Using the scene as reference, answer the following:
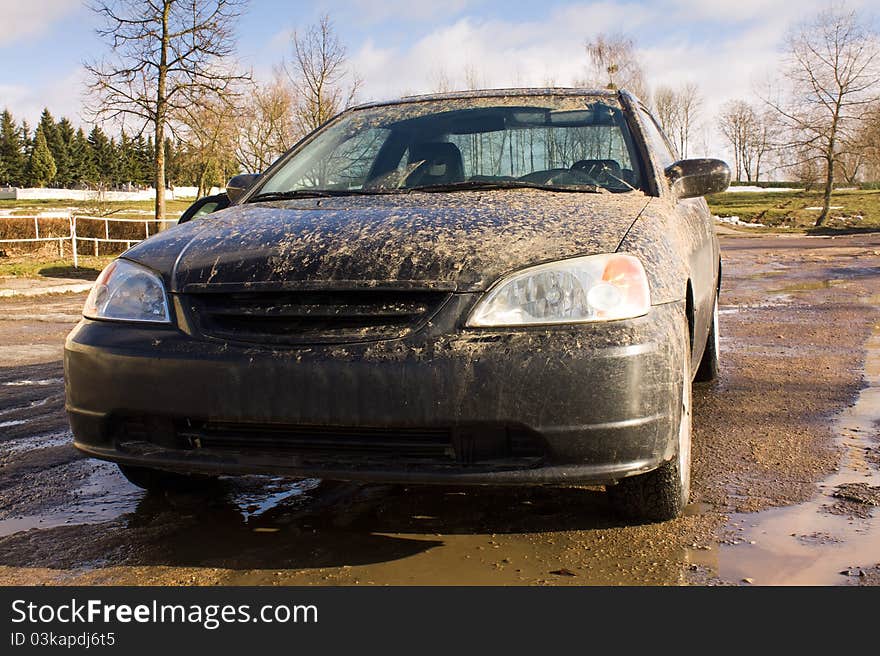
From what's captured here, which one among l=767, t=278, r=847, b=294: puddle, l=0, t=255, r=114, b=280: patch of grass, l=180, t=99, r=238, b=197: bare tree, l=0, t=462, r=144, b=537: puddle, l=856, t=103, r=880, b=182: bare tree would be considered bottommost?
l=0, t=462, r=144, b=537: puddle

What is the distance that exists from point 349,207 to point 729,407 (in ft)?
8.49

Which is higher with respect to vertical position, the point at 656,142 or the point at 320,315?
the point at 656,142

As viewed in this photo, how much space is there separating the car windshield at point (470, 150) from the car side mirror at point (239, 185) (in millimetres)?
103

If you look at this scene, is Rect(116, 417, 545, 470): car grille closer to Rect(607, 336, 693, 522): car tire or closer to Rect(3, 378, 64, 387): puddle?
Rect(607, 336, 693, 522): car tire

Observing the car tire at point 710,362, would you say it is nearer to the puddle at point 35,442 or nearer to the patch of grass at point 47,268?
the puddle at point 35,442

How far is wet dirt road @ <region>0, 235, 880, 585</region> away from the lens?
104 inches

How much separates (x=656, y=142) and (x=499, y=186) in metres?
1.18

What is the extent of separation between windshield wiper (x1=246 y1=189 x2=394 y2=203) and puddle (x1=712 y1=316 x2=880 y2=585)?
1.78 metres

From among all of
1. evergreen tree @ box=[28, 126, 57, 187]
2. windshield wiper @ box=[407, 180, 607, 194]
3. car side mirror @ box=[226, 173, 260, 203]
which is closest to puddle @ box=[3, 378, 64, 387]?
car side mirror @ box=[226, 173, 260, 203]

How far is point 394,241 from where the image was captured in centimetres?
267

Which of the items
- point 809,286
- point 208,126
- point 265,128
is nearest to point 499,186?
point 809,286

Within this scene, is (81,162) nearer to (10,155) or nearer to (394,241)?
(10,155)

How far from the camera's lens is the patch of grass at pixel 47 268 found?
17.0 metres
